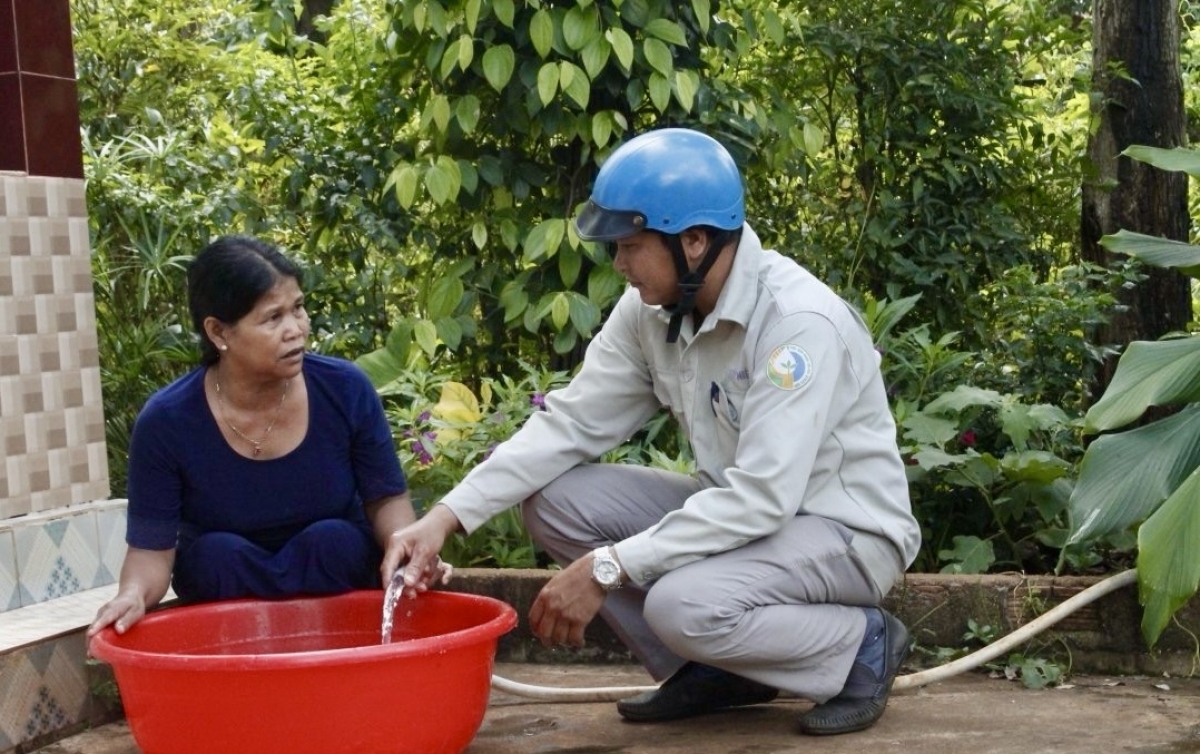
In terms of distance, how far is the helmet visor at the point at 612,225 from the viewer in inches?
127

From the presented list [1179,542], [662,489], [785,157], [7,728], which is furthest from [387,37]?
[1179,542]

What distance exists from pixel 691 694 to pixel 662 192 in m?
1.13

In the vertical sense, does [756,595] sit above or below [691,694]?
above

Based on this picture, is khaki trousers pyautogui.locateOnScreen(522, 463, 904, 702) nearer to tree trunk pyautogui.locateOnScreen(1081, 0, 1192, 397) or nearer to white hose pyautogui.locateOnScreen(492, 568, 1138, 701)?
white hose pyautogui.locateOnScreen(492, 568, 1138, 701)

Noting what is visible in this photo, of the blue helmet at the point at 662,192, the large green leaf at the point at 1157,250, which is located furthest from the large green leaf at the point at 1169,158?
the blue helmet at the point at 662,192

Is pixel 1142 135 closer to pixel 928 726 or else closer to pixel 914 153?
pixel 914 153

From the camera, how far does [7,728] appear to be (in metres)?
3.43

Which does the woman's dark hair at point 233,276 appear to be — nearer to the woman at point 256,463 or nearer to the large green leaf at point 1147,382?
the woman at point 256,463

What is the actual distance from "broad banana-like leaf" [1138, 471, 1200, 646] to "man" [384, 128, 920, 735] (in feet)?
1.56

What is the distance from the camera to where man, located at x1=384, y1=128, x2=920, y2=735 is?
3.18 m

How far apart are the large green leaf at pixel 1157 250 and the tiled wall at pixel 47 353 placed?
2.65 meters

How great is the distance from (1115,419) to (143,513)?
7.01ft

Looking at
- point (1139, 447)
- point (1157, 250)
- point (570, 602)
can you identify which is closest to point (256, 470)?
point (570, 602)

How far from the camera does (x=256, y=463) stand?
3.49 m
